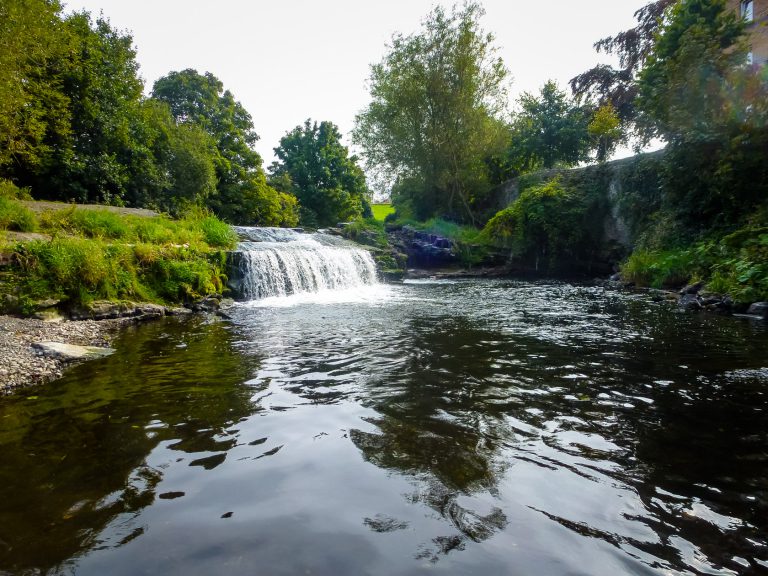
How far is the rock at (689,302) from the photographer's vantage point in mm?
9924

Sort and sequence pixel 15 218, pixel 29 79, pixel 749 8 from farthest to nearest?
1. pixel 749 8
2. pixel 29 79
3. pixel 15 218

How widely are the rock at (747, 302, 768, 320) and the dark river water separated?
323cm

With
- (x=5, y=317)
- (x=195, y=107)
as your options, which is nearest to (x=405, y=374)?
(x=5, y=317)

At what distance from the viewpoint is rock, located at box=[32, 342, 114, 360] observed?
5.50m

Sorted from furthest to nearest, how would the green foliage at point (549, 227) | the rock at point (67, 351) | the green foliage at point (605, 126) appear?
the green foliage at point (605, 126) < the green foliage at point (549, 227) < the rock at point (67, 351)

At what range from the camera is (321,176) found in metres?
39.1

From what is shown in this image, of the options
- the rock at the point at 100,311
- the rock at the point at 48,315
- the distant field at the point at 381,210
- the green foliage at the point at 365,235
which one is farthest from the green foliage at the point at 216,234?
the distant field at the point at 381,210

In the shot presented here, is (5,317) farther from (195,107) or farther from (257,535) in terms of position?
(195,107)

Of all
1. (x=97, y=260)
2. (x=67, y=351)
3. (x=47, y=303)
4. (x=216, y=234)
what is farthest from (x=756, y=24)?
(x=47, y=303)

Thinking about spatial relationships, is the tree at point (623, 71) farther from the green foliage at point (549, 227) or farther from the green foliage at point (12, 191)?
the green foliage at point (12, 191)

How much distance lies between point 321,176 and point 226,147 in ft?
33.8

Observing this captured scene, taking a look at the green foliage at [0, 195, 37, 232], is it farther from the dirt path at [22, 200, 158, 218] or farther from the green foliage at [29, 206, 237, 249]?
the dirt path at [22, 200, 158, 218]

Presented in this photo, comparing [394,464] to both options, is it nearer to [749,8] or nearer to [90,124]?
[90,124]

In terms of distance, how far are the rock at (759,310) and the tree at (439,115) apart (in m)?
22.9
